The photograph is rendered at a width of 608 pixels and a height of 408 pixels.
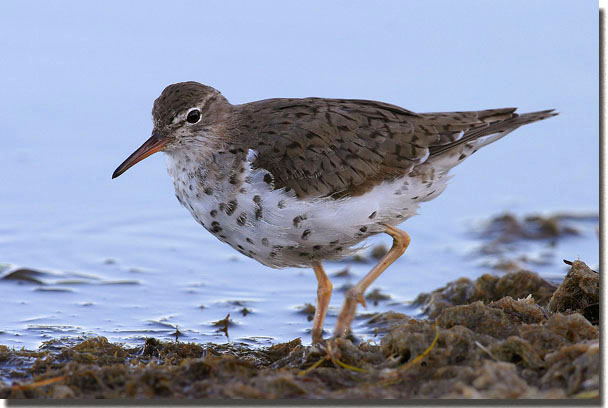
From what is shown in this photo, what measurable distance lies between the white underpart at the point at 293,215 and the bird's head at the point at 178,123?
17 cm

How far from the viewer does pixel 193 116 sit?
7.72 metres

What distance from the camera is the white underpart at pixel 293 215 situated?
696 centimetres

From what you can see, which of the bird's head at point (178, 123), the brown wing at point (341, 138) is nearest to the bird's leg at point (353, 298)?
the brown wing at point (341, 138)

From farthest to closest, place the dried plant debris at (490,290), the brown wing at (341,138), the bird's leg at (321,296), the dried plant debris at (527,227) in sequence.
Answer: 1. the dried plant debris at (527,227)
2. the dried plant debris at (490,290)
3. the bird's leg at (321,296)
4. the brown wing at (341,138)

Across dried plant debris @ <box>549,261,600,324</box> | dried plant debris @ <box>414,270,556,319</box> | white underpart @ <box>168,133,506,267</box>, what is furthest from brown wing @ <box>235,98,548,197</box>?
dried plant debris @ <box>414,270,556,319</box>

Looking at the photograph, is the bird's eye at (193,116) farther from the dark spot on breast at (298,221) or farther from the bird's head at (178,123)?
the dark spot on breast at (298,221)

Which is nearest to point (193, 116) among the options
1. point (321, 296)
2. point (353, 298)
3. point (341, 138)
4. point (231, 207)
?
point (231, 207)

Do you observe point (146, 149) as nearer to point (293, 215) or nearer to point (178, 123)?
point (178, 123)

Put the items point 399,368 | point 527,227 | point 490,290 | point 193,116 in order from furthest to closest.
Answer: point 527,227 < point 490,290 < point 193,116 < point 399,368

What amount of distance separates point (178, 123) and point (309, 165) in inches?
49.1

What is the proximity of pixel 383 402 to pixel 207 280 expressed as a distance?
5311mm

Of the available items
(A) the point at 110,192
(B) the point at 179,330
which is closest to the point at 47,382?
(B) the point at 179,330

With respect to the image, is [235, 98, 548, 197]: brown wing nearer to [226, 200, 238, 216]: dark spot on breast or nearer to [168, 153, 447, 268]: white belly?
[168, 153, 447, 268]: white belly

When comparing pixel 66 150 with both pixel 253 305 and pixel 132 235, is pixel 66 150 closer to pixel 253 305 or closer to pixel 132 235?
pixel 132 235
